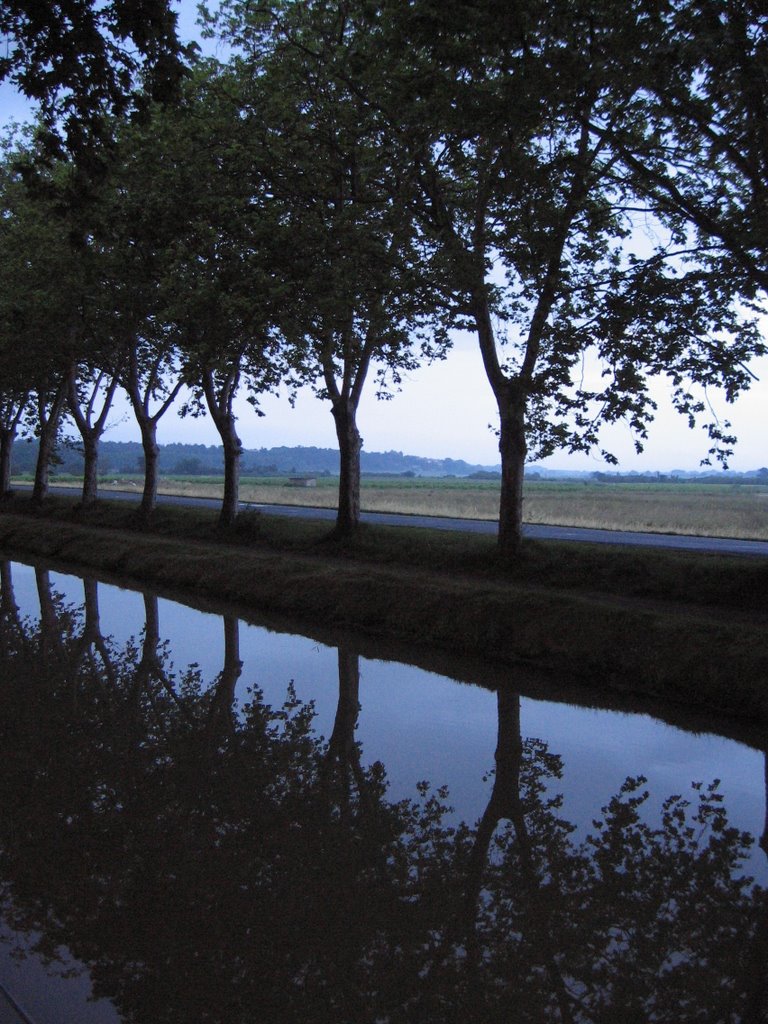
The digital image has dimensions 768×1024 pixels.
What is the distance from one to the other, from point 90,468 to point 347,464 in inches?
720

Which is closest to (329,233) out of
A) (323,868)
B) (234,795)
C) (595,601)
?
(595,601)

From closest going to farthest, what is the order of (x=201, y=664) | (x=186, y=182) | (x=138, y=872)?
(x=138, y=872) < (x=201, y=664) < (x=186, y=182)

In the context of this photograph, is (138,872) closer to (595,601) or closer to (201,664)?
(201,664)

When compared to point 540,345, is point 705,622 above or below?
below

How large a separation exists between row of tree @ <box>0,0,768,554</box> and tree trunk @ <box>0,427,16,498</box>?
25.0 m

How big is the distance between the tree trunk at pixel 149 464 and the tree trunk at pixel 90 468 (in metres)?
4.17

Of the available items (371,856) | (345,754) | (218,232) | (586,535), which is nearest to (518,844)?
(371,856)

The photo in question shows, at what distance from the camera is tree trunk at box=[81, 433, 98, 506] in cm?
3816

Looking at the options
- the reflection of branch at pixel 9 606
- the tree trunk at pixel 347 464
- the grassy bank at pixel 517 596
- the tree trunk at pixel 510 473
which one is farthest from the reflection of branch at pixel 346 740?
the tree trunk at pixel 347 464

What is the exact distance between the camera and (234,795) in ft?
27.8

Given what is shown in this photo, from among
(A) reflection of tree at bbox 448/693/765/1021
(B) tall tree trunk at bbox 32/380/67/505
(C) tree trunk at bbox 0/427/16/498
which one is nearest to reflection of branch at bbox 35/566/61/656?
(A) reflection of tree at bbox 448/693/765/1021

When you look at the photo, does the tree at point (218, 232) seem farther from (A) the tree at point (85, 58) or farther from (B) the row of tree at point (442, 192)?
(A) the tree at point (85, 58)

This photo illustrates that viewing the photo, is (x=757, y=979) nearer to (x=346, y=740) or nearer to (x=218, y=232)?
(x=346, y=740)

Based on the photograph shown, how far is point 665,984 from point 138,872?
3.46 metres
